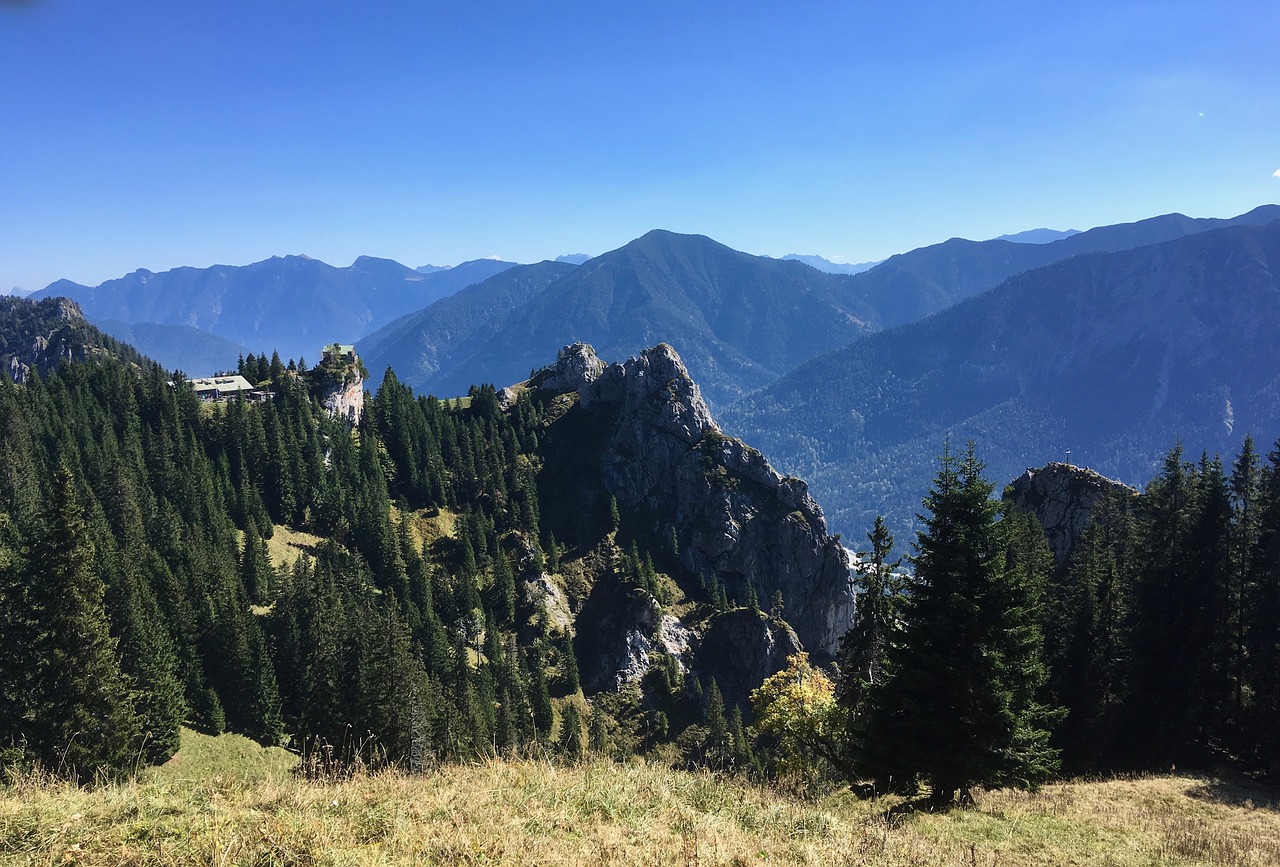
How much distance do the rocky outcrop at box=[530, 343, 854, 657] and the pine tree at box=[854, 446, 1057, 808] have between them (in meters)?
102

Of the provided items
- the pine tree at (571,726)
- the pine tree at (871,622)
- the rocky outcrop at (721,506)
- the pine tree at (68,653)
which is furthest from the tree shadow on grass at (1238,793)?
the rocky outcrop at (721,506)

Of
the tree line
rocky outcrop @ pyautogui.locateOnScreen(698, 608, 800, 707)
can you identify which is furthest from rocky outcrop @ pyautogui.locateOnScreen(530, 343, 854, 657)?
the tree line

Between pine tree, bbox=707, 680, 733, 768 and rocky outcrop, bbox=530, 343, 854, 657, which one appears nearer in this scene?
pine tree, bbox=707, 680, 733, 768

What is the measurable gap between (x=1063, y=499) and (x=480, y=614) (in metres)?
90.1

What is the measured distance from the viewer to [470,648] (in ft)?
319

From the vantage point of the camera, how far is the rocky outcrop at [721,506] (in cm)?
13162

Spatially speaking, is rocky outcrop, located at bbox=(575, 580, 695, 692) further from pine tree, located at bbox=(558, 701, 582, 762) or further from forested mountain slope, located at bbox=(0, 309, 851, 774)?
pine tree, located at bbox=(558, 701, 582, 762)

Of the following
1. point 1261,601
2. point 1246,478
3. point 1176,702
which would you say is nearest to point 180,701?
point 1176,702

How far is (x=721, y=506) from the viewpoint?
5231 inches

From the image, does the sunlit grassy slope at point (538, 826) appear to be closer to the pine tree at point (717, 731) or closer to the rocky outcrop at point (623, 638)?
the pine tree at point (717, 731)

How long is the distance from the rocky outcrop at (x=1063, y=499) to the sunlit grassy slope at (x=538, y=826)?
8400 cm

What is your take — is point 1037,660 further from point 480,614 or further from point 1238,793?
point 480,614

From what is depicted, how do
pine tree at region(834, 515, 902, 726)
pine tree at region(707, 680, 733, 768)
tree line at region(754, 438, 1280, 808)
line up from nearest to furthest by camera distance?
tree line at region(754, 438, 1280, 808) → pine tree at region(834, 515, 902, 726) → pine tree at region(707, 680, 733, 768)

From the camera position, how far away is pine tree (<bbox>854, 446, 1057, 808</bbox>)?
73.3 feet
